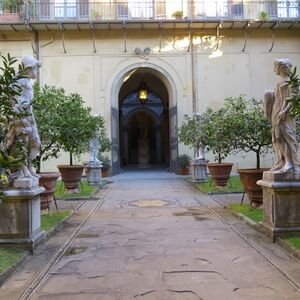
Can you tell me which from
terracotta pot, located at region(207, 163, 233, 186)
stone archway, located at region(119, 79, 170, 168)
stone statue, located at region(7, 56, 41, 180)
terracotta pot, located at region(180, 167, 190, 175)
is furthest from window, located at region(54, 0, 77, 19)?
stone statue, located at region(7, 56, 41, 180)

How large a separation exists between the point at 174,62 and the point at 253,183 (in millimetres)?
13292

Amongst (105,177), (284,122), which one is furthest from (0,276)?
(105,177)

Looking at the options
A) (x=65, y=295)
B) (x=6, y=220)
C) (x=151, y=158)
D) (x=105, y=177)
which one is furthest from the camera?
(x=151, y=158)

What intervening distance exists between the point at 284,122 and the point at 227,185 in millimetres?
7317

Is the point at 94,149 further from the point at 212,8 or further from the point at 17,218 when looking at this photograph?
the point at 17,218

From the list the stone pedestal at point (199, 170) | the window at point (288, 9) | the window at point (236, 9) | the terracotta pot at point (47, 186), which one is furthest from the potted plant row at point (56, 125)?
the window at point (288, 9)

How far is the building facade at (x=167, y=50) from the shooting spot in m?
20.3

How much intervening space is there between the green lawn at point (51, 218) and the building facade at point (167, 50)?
1151 cm

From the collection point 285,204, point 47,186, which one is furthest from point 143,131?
point 285,204

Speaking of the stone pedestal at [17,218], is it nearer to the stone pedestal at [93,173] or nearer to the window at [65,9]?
the stone pedestal at [93,173]

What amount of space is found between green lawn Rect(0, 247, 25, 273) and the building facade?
14.7 m

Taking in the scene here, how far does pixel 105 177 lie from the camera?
19391 mm

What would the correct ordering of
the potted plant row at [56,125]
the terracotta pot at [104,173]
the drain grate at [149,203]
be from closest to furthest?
the potted plant row at [56,125] → the drain grate at [149,203] → the terracotta pot at [104,173]

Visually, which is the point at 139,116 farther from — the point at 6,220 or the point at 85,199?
the point at 6,220
